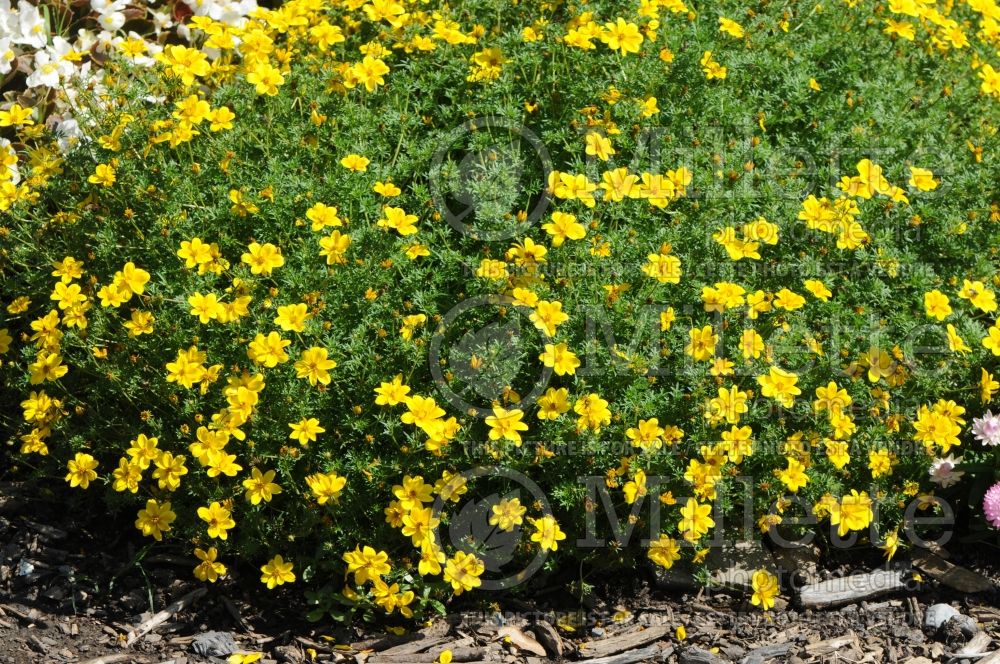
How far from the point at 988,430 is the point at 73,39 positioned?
15.1 ft

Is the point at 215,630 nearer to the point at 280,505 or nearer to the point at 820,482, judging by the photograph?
the point at 280,505

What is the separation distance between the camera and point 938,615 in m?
3.86

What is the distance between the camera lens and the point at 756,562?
3.99 meters

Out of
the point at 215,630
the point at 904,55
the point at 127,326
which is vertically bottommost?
the point at 215,630

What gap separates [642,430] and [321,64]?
7.33 feet

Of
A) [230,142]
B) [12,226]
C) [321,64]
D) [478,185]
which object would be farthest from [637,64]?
[12,226]

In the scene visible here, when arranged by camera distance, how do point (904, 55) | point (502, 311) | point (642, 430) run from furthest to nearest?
1. point (904, 55)
2. point (502, 311)
3. point (642, 430)

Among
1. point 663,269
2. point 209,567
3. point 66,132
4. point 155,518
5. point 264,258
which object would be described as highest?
point 66,132

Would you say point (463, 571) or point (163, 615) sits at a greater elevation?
point (463, 571)

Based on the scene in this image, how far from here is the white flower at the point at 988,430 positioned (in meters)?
3.87

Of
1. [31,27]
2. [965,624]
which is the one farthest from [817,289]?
[31,27]

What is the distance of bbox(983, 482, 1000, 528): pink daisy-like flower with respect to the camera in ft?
12.6

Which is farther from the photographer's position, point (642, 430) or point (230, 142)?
point (230, 142)

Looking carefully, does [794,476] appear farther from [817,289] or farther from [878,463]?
[817,289]
